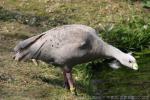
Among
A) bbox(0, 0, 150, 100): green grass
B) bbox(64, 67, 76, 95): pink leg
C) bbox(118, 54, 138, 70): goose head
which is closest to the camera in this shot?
bbox(118, 54, 138, 70): goose head

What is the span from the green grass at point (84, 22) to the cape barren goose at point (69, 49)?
37 cm

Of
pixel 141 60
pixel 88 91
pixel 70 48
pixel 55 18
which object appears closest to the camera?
pixel 70 48

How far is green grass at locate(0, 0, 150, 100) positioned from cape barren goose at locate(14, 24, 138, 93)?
375 mm

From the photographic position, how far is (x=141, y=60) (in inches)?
336

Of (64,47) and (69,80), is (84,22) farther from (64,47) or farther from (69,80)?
(64,47)

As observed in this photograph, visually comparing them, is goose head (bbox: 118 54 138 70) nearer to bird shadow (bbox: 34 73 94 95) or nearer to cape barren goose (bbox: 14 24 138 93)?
cape barren goose (bbox: 14 24 138 93)

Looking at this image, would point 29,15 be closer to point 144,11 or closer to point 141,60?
point 144,11

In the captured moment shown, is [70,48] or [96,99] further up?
[70,48]

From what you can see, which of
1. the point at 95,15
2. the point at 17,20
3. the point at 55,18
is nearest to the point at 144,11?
the point at 95,15

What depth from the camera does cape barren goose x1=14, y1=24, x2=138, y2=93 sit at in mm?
6750

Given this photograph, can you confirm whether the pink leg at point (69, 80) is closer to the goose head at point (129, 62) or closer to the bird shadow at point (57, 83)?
the bird shadow at point (57, 83)

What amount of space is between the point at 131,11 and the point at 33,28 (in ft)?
7.22

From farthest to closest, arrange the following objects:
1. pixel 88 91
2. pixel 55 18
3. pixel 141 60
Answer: pixel 55 18 → pixel 141 60 → pixel 88 91

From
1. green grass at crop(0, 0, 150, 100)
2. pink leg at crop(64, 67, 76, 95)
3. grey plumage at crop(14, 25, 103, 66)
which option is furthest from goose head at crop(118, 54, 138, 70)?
pink leg at crop(64, 67, 76, 95)
